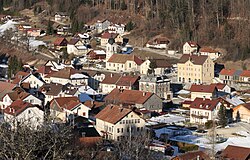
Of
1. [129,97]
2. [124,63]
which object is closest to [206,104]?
[129,97]

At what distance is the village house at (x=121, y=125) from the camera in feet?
49.0

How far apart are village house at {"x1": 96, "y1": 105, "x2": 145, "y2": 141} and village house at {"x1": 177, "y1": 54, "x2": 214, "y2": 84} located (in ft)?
33.2

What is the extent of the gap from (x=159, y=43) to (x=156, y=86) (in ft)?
35.8

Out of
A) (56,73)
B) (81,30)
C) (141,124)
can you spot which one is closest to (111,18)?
(81,30)

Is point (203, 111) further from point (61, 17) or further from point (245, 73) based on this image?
point (61, 17)

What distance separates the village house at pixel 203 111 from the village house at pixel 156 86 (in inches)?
135

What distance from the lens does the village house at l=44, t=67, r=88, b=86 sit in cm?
2355

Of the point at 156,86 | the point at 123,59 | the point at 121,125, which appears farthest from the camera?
the point at 123,59

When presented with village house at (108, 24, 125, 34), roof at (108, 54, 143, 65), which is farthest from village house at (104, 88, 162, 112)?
village house at (108, 24, 125, 34)

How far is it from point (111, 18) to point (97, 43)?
558cm

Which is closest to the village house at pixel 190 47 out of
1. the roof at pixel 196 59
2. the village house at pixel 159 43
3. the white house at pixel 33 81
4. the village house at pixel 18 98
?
the village house at pixel 159 43

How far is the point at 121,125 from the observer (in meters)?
15.0

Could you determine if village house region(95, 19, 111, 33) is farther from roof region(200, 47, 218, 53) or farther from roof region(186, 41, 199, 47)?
roof region(200, 47, 218, 53)

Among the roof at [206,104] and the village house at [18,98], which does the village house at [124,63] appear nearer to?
the village house at [18,98]
